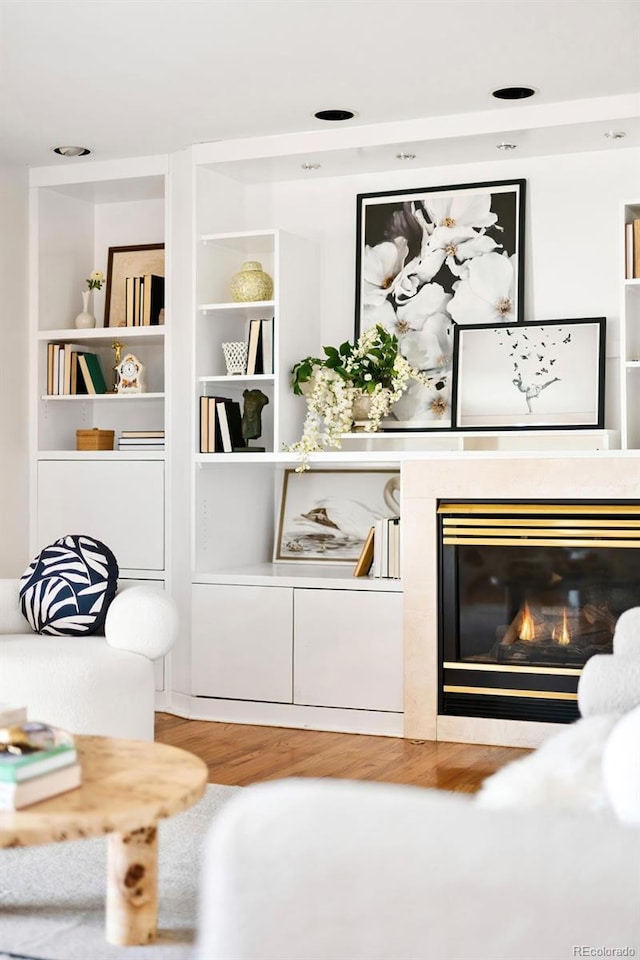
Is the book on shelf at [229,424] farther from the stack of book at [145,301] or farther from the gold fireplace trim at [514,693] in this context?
the gold fireplace trim at [514,693]

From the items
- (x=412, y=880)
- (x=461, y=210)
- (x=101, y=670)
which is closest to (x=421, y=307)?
(x=461, y=210)

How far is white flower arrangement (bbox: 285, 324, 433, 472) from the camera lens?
4.71 m

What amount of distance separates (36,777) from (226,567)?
305 centimetres

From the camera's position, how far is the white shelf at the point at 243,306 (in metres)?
4.86

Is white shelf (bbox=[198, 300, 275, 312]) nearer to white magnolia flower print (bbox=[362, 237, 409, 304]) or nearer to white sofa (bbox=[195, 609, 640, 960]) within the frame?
white magnolia flower print (bbox=[362, 237, 409, 304])

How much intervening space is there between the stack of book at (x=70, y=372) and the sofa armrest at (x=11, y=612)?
172cm

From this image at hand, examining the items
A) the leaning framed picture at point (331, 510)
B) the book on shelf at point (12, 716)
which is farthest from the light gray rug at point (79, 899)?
the leaning framed picture at point (331, 510)

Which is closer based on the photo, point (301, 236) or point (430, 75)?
point (430, 75)

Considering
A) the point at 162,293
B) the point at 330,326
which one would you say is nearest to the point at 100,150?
the point at 162,293

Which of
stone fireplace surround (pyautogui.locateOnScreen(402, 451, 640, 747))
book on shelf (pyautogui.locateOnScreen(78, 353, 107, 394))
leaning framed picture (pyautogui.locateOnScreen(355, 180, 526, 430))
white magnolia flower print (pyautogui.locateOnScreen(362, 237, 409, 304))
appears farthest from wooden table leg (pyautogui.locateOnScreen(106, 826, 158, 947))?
book on shelf (pyautogui.locateOnScreen(78, 353, 107, 394))

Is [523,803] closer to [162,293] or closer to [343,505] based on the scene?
[343,505]

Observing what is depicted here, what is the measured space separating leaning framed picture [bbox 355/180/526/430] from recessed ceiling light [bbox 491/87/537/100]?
22.4 inches

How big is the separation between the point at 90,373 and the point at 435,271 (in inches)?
68.1

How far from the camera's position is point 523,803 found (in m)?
1.35
